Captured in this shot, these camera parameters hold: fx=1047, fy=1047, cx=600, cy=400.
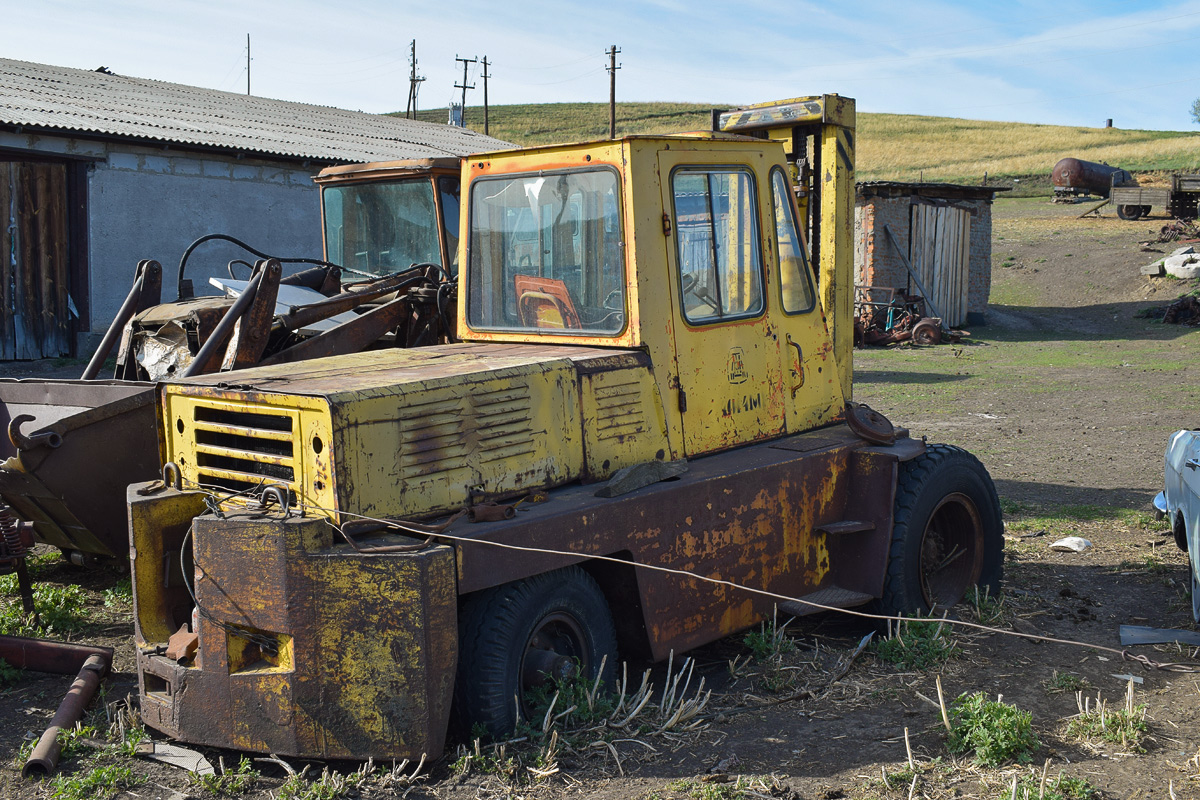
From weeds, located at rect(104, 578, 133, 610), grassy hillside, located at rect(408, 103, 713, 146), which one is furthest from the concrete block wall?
grassy hillside, located at rect(408, 103, 713, 146)

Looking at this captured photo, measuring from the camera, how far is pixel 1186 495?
19.7ft

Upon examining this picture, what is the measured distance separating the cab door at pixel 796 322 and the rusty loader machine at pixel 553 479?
0.06 feet

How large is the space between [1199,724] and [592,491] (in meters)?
2.67

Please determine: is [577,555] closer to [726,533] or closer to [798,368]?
[726,533]

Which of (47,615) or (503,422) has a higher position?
(503,422)

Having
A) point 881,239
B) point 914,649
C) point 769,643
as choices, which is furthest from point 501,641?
point 881,239

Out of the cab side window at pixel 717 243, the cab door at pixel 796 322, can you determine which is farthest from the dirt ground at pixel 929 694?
the cab side window at pixel 717 243

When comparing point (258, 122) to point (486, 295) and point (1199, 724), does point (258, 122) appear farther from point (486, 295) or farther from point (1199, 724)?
point (1199, 724)

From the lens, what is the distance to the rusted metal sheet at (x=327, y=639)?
358 centimetres

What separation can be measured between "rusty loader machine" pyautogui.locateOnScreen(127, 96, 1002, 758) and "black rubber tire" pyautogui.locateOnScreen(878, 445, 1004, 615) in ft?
0.06

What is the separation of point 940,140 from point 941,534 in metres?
60.8

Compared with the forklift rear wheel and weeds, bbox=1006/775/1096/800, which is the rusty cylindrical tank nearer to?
the forklift rear wheel

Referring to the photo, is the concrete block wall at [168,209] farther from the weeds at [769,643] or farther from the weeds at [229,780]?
the weeds at [229,780]

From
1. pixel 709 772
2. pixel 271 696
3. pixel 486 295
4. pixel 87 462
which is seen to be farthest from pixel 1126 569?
pixel 87 462
